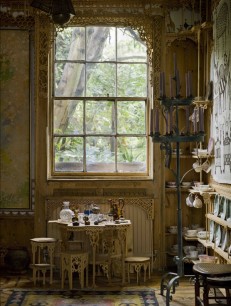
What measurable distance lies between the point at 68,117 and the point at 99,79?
67 centimetres

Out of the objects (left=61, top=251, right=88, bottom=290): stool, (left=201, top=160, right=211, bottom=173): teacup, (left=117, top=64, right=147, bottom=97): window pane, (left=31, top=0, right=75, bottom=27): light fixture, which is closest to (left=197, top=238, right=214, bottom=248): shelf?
(left=201, top=160, right=211, bottom=173): teacup

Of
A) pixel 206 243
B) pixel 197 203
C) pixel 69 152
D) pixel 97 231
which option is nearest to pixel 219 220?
pixel 206 243

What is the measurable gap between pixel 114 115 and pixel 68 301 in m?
2.78

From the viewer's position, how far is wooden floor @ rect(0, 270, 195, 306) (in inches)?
229

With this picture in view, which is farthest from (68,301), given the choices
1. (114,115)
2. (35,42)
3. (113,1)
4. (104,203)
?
(113,1)

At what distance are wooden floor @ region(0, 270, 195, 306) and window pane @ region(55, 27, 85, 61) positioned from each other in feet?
9.52

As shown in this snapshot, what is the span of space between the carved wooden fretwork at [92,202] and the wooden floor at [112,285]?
2.61 feet

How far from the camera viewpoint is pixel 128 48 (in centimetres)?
759

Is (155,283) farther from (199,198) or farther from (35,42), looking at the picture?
(35,42)

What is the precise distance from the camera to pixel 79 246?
275 inches

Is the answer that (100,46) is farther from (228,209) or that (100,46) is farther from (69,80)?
(228,209)

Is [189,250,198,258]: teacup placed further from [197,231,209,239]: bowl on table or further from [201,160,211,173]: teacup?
[201,160,211,173]: teacup

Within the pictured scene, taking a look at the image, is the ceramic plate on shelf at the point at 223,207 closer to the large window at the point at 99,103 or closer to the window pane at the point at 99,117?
the large window at the point at 99,103

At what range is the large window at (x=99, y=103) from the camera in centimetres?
756
